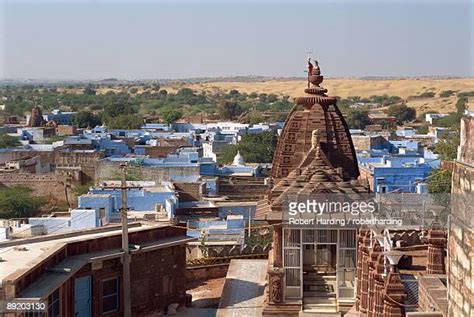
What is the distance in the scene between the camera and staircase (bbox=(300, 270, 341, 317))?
49.6 feet

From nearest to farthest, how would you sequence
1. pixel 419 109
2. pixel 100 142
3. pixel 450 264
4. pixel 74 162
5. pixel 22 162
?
pixel 450 264
pixel 22 162
pixel 74 162
pixel 100 142
pixel 419 109

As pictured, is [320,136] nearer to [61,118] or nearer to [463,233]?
[463,233]

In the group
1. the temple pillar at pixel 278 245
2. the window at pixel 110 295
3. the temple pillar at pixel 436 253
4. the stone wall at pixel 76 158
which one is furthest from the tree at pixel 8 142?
the temple pillar at pixel 436 253

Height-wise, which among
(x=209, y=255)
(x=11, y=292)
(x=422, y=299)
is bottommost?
(x=209, y=255)

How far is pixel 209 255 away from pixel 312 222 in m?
7.55

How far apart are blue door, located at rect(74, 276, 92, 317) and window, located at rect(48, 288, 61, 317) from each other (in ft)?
3.79

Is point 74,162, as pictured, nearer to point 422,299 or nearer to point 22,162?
point 22,162

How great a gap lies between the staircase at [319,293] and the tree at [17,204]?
725 inches

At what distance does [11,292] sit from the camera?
1158 centimetres

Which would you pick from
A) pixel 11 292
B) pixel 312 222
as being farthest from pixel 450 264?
pixel 312 222

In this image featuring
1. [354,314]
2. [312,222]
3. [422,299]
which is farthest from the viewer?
[312,222]

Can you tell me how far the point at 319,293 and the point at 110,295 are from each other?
4.22m

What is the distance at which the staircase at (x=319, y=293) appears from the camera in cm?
1512

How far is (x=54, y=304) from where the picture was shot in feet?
43.7
